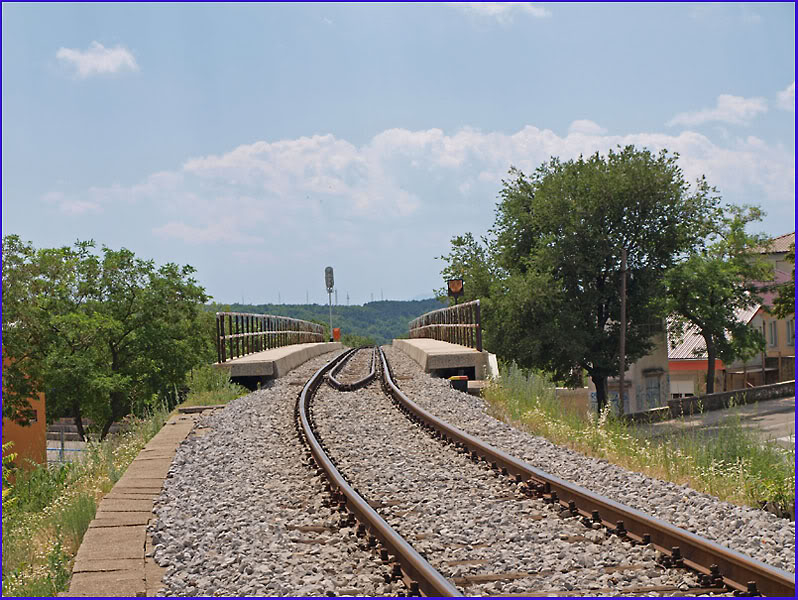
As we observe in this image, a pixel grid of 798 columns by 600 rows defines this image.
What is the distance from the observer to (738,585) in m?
4.57

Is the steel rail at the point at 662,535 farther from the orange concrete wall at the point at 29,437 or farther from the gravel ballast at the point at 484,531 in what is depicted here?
the orange concrete wall at the point at 29,437

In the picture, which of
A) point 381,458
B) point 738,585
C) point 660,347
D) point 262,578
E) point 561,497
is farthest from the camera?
point 660,347

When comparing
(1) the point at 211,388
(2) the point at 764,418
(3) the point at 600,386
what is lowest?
(2) the point at 764,418

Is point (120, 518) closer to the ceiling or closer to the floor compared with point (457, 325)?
closer to the floor

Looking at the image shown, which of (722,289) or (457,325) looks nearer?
(457,325)

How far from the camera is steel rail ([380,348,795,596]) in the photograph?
4492mm

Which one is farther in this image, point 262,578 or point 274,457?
point 274,457

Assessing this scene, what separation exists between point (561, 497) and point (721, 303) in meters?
37.3

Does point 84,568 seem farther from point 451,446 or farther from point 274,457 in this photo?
point 451,446

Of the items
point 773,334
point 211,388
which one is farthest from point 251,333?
point 773,334

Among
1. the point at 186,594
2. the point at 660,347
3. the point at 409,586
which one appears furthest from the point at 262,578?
the point at 660,347

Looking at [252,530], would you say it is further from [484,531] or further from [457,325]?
[457,325]

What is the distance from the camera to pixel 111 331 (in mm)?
37031

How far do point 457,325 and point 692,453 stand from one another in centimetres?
1350
